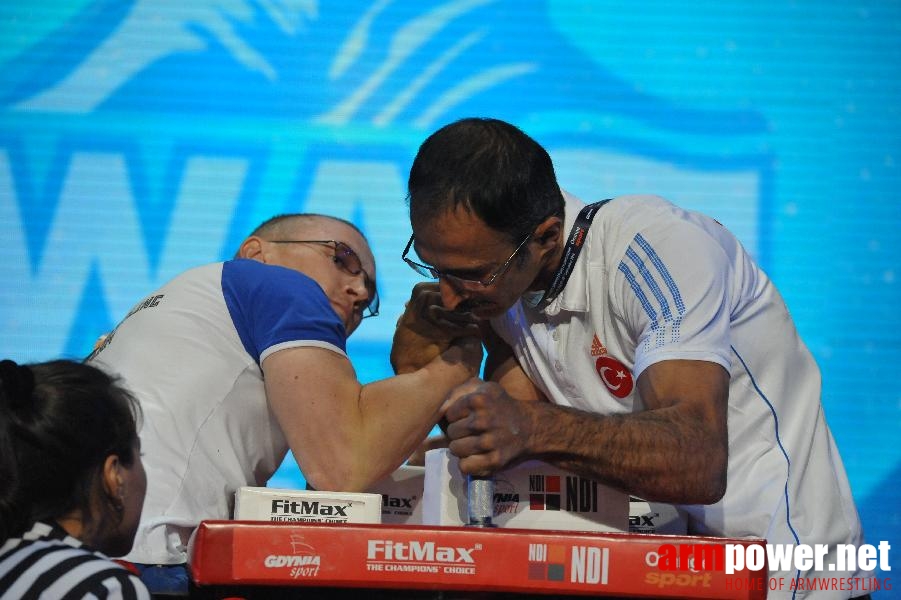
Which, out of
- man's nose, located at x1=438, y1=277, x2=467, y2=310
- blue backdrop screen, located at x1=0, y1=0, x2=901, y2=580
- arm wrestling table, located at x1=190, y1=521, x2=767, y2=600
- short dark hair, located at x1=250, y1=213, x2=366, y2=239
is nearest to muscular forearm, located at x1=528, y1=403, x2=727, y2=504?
arm wrestling table, located at x1=190, y1=521, x2=767, y2=600

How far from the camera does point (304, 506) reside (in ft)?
5.35

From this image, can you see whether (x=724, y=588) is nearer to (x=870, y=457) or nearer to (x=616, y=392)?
(x=616, y=392)

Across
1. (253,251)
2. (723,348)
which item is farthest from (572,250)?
(253,251)

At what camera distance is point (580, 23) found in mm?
3848

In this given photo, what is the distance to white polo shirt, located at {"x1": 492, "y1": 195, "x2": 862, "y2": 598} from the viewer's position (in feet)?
5.90

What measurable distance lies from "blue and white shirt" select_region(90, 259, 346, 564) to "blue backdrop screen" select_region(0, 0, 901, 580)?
1.64 metres

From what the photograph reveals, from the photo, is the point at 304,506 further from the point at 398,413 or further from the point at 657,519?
the point at 657,519

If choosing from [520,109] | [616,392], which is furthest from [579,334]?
[520,109]

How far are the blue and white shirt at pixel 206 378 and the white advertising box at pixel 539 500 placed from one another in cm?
42

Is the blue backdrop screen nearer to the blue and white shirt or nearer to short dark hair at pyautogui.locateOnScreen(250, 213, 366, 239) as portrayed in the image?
short dark hair at pyautogui.locateOnScreen(250, 213, 366, 239)

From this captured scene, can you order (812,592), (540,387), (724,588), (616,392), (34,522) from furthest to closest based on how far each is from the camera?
(540,387) < (616,392) < (812,592) < (34,522) < (724,588)

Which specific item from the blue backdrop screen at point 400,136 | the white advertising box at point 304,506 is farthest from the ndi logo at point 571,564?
the blue backdrop screen at point 400,136

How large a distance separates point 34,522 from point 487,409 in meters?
0.68

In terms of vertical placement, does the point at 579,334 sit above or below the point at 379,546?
above
